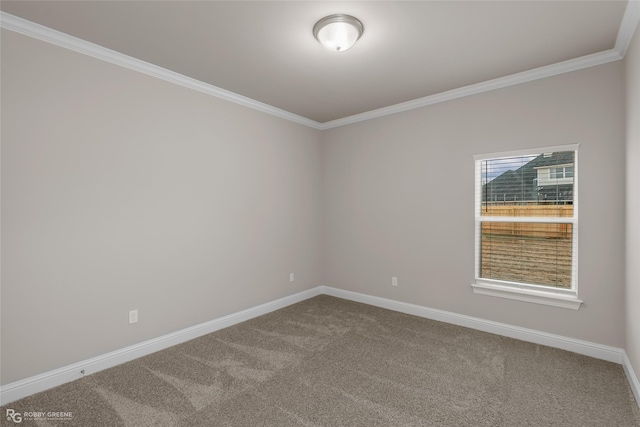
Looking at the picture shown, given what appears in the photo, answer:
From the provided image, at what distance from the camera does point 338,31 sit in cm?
231

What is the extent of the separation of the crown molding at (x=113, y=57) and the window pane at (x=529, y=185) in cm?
289

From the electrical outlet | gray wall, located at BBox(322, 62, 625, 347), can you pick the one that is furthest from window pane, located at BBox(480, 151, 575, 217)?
the electrical outlet

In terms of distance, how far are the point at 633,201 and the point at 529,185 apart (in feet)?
3.10

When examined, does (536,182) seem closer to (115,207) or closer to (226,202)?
(226,202)

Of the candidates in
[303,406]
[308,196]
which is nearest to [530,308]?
[303,406]

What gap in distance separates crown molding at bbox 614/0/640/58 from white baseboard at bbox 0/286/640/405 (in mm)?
2552

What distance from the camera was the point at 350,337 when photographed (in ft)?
11.0

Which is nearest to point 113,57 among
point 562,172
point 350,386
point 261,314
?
point 261,314

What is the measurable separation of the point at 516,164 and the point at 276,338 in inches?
123

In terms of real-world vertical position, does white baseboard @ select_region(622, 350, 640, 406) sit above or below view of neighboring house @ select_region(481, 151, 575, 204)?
below

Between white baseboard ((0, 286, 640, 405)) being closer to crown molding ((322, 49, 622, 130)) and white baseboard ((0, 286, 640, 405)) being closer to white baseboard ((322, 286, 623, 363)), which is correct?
white baseboard ((322, 286, 623, 363))

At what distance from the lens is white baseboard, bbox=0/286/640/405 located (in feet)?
7.67

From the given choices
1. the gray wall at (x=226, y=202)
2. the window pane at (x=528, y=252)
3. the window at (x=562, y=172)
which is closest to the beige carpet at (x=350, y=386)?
the gray wall at (x=226, y=202)

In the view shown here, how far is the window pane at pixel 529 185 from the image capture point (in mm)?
3074
